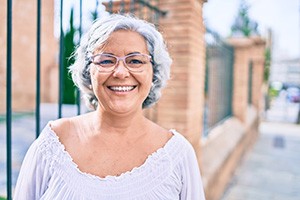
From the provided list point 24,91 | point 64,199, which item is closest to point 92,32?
point 64,199

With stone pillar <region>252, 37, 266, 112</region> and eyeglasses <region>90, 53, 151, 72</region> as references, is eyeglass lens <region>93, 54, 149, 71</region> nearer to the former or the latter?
eyeglasses <region>90, 53, 151, 72</region>

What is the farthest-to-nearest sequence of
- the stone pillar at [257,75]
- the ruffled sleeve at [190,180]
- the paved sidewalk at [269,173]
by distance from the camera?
the stone pillar at [257,75], the paved sidewalk at [269,173], the ruffled sleeve at [190,180]

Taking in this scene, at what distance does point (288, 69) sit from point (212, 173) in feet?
69.1

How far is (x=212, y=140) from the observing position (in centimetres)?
575

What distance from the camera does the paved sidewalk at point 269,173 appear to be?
5438 millimetres

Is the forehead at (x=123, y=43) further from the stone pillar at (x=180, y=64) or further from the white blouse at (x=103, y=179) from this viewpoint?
the stone pillar at (x=180, y=64)

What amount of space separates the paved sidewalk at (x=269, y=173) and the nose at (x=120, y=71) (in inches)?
171

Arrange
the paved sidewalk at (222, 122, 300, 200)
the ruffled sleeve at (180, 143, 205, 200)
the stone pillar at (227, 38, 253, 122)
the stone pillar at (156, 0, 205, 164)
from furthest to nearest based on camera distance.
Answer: the stone pillar at (227, 38, 253, 122)
the paved sidewalk at (222, 122, 300, 200)
the stone pillar at (156, 0, 205, 164)
the ruffled sleeve at (180, 143, 205, 200)

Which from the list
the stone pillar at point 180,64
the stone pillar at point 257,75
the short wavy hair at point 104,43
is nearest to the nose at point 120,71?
the short wavy hair at point 104,43

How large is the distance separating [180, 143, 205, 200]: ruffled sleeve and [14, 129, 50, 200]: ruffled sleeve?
21.3 inches

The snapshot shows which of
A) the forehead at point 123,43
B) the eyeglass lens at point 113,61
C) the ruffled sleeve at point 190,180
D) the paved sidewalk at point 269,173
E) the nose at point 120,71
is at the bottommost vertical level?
the paved sidewalk at point 269,173

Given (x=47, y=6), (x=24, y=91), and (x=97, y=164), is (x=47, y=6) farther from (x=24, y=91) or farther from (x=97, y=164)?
(x=97, y=164)

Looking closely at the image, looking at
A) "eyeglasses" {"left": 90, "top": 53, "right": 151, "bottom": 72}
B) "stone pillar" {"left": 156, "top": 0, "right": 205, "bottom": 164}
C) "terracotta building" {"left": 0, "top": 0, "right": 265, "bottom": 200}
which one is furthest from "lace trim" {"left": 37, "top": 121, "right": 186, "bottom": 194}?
"stone pillar" {"left": 156, "top": 0, "right": 205, "bottom": 164}

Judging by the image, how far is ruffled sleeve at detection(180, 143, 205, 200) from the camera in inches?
55.2
